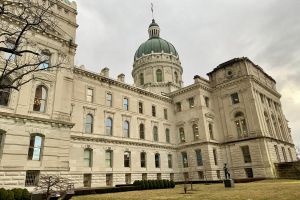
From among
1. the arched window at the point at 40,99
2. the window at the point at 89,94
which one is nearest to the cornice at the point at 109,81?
the window at the point at 89,94

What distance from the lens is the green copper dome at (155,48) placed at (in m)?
60.3

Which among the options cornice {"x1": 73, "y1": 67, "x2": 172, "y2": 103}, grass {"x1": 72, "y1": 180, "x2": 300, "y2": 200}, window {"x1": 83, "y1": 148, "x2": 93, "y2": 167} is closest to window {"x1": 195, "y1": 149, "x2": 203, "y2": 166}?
cornice {"x1": 73, "y1": 67, "x2": 172, "y2": 103}

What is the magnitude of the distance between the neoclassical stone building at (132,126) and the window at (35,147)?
0.08 metres

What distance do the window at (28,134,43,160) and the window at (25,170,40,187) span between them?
1190 millimetres

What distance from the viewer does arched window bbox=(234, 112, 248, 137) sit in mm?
38938

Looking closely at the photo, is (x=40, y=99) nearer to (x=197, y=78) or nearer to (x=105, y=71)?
(x=105, y=71)

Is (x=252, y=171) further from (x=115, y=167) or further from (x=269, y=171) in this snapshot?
(x=115, y=167)

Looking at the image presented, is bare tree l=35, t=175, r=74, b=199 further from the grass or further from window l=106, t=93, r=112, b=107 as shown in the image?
window l=106, t=93, r=112, b=107

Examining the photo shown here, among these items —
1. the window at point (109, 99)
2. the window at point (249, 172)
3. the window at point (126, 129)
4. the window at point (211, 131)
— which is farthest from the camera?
the window at point (211, 131)

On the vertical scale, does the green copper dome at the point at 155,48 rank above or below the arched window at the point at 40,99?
above

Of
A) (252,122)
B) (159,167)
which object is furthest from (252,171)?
(159,167)

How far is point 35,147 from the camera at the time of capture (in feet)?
66.3

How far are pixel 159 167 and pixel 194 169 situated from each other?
6.12 m

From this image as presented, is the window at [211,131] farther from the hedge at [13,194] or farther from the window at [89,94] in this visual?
the hedge at [13,194]
